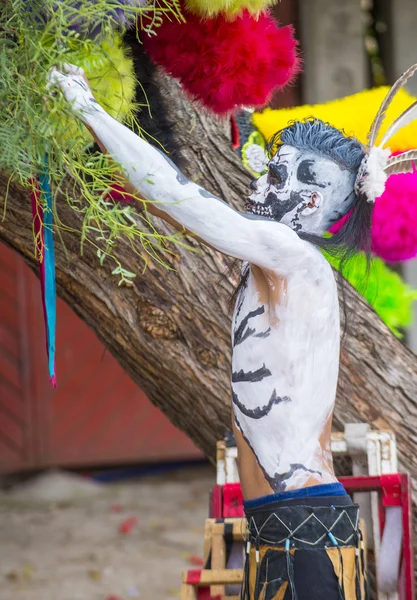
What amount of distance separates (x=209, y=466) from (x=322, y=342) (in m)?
4.01

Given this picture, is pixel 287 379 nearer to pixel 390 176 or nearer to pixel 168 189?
pixel 168 189

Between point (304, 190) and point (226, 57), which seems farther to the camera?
point (226, 57)

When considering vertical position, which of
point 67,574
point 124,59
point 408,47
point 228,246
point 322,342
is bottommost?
point 67,574

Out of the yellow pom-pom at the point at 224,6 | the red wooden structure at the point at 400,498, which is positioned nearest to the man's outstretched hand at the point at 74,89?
the yellow pom-pom at the point at 224,6

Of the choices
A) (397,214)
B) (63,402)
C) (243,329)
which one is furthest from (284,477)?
(63,402)

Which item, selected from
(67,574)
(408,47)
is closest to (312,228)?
(67,574)

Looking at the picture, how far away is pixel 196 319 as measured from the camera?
6.98ft

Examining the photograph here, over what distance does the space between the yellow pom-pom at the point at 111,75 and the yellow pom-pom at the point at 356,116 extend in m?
0.61

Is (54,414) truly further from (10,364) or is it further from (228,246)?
(228,246)

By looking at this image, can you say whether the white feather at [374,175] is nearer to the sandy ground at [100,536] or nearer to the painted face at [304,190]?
the painted face at [304,190]

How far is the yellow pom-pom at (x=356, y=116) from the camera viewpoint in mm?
2266

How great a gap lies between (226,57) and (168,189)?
474 millimetres

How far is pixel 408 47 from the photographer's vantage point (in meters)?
4.37

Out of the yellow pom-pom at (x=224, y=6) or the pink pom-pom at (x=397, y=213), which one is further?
the pink pom-pom at (x=397, y=213)
